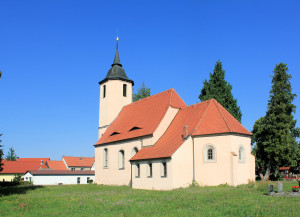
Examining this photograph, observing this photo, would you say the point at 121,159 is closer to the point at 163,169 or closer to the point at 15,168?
the point at 163,169

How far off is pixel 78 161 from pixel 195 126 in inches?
2063

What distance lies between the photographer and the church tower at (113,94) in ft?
126

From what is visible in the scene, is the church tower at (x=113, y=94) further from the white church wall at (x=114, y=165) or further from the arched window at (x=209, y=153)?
the arched window at (x=209, y=153)

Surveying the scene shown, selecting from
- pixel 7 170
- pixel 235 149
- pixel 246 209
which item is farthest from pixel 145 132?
pixel 7 170

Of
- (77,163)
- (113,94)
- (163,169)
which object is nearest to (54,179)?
(77,163)

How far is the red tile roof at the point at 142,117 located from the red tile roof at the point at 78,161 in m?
36.0

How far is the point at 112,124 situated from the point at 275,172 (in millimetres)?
21641

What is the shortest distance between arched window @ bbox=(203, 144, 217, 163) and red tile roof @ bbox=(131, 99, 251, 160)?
4.11 feet

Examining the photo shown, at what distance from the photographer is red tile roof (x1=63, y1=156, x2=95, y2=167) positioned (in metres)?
69.9

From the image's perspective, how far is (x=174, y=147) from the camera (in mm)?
24766

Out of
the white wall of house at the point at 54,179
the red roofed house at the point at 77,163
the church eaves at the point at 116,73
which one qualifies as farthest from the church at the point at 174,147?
the red roofed house at the point at 77,163

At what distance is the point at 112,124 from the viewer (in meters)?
37.5

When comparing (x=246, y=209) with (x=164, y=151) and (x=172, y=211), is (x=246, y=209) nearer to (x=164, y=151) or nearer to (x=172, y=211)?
(x=172, y=211)

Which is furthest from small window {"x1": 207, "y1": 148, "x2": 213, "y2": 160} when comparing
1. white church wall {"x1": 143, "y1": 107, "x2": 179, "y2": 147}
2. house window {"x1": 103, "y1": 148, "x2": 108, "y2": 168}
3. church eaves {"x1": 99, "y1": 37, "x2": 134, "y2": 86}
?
church eaves {"x1": 99, "y1": 37, "x2": 134, "y2": 86}
